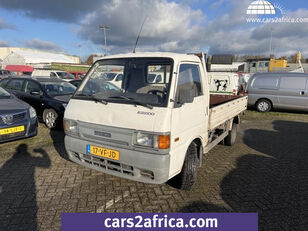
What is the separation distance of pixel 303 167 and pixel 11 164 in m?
6.03

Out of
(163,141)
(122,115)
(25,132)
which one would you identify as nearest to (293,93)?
(163,141)

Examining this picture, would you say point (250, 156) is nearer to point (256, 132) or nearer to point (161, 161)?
point (256, 132)

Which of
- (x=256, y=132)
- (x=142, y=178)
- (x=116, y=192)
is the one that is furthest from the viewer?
(x=256, y=132)

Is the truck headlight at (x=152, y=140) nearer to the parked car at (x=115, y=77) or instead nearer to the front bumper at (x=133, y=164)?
the front bumper at (x=133, y=164)

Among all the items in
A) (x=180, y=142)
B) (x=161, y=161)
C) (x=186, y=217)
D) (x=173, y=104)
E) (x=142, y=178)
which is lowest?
(x=186, y=217)

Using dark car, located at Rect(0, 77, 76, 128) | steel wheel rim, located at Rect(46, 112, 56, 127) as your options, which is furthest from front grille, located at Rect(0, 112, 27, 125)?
steel wheel rim, located at Rect(46, 112, 56, 127)

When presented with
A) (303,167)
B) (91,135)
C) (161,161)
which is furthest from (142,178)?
(303,167)

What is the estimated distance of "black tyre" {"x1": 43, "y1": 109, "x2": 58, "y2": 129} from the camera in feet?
20.1

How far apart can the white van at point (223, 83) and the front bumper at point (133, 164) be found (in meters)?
7.51

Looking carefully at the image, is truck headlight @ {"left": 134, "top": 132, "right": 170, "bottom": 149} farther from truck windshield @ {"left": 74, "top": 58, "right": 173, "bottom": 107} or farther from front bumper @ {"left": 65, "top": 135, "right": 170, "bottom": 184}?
truck windshield @ {"left": 74, "top": 58, "right": 173, "bottom": 107}

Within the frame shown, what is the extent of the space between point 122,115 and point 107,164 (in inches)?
29.9

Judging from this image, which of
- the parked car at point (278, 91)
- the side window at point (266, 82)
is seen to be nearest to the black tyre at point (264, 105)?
the parked car at point (278, 91)

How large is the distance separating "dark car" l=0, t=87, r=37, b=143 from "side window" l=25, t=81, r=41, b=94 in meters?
1.47

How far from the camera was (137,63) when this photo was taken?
3.21m
